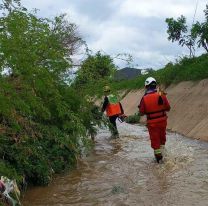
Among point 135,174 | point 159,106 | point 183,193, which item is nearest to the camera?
point 183,193

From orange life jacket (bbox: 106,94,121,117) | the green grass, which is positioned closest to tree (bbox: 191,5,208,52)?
the green grass

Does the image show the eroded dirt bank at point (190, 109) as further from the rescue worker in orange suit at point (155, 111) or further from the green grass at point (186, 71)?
the rescue worker in orange suit at point (155, 111)

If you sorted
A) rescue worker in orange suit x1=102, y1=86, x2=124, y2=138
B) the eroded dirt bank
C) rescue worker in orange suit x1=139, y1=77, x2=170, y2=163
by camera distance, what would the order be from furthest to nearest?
the eroded dirt bank
rescue worker in orange suit x1=102, y1=86, x2=124, y2=138
rescue worker in orange suit x1=139, y1=77, x2=170, y2=163

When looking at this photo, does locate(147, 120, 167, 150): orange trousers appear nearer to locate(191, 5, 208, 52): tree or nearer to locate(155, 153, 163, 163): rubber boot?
locate(155, 153, 163, 163): rubber boot

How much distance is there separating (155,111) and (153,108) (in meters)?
0.09

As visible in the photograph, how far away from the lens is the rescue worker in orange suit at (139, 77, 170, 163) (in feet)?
36.0

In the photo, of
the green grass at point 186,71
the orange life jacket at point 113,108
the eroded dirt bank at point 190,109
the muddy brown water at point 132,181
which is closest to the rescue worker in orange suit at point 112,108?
the orange life jacket at point 113,108

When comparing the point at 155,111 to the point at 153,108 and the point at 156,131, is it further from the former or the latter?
the point at 156,131

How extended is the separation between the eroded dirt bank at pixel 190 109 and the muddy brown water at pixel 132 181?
81.2 inches

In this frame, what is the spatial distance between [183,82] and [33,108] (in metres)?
14.8

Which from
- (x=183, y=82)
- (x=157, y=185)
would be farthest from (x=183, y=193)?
(x=183, y=82)

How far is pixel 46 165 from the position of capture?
898 centimetres

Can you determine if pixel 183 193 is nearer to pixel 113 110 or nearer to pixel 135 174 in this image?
pixel 135 174

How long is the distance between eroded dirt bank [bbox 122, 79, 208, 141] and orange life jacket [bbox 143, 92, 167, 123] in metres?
3.73
